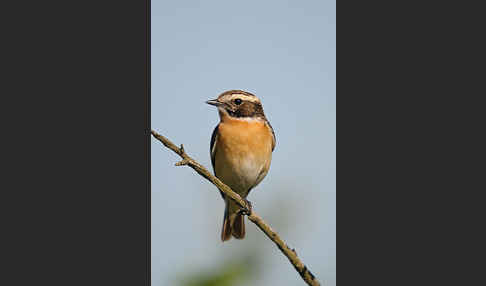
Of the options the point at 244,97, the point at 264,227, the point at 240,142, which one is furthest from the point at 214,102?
the point at 264,227

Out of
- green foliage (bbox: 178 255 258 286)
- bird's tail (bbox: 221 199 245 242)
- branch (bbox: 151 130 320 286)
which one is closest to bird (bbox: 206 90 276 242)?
bird's tail (bbox: 221 199 245 242)

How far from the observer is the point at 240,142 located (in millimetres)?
6031

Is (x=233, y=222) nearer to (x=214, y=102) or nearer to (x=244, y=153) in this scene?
(x=244, y=153)

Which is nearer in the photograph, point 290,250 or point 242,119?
point 290,250

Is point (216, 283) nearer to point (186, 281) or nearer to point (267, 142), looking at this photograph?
point (186, 281)

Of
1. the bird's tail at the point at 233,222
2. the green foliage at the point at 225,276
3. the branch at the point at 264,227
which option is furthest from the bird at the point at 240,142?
the green foliage at the point at 225,276

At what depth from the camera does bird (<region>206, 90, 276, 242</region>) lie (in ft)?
19.7

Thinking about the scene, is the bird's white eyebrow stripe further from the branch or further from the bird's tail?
the branch

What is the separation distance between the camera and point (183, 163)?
3102 mm

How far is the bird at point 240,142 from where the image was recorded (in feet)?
19.7
